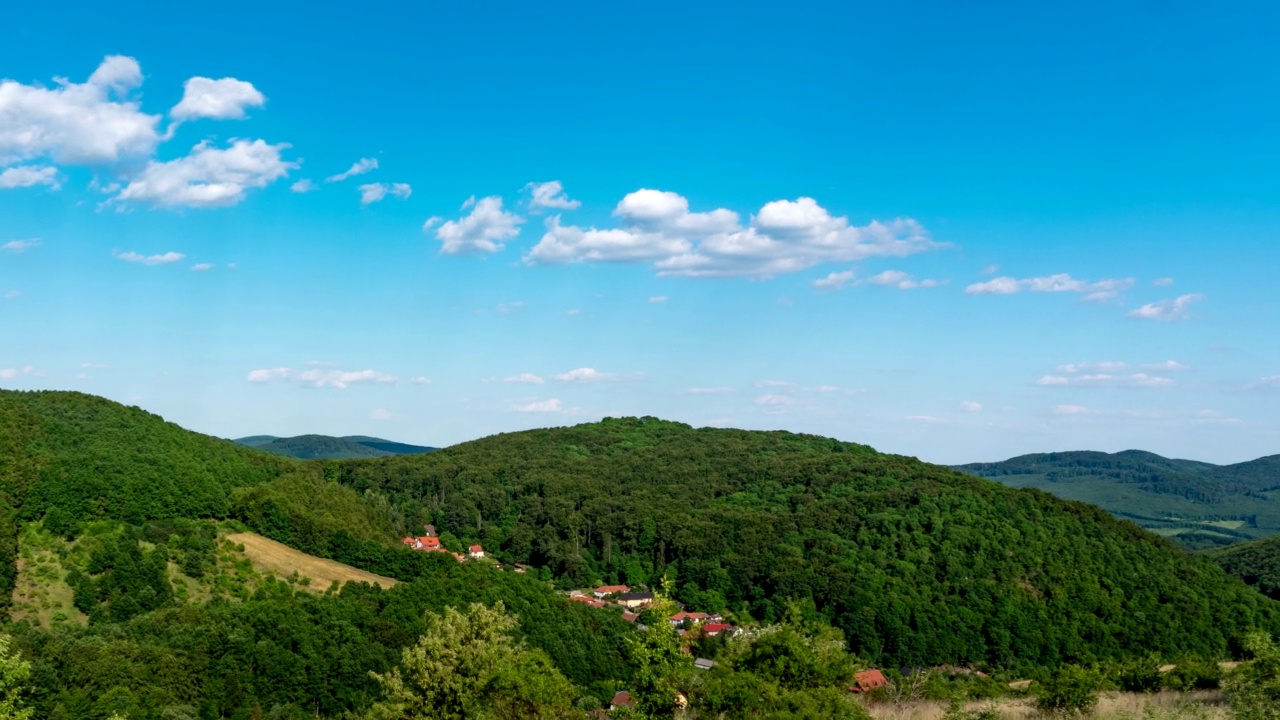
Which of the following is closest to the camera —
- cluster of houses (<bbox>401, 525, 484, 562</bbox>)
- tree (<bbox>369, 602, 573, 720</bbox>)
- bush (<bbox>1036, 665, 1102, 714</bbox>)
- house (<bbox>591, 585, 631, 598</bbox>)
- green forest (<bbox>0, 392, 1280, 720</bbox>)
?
tree (<bbox>369, 602, 573, 720</bbox>)

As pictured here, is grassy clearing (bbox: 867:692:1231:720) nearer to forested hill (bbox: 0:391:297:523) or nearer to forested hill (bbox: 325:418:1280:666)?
forested hill (bbox: 325:418:1280:666)

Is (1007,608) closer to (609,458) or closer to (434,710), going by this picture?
(434,710)

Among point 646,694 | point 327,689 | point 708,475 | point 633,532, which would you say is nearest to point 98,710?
point 327,689

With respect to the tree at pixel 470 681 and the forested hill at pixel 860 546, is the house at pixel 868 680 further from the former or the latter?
the tree at pixel 470 681

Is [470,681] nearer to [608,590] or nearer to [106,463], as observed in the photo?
[106,463]

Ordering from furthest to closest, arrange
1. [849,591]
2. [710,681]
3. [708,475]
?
[708,475], [849,591], [710,681]

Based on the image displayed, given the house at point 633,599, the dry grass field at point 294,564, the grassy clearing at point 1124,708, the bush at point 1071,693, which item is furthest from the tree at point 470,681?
the house at point 633,599

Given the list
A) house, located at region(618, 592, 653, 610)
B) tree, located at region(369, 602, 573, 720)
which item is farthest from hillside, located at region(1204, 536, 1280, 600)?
tree, located at region(369, 602, 573, 720)
